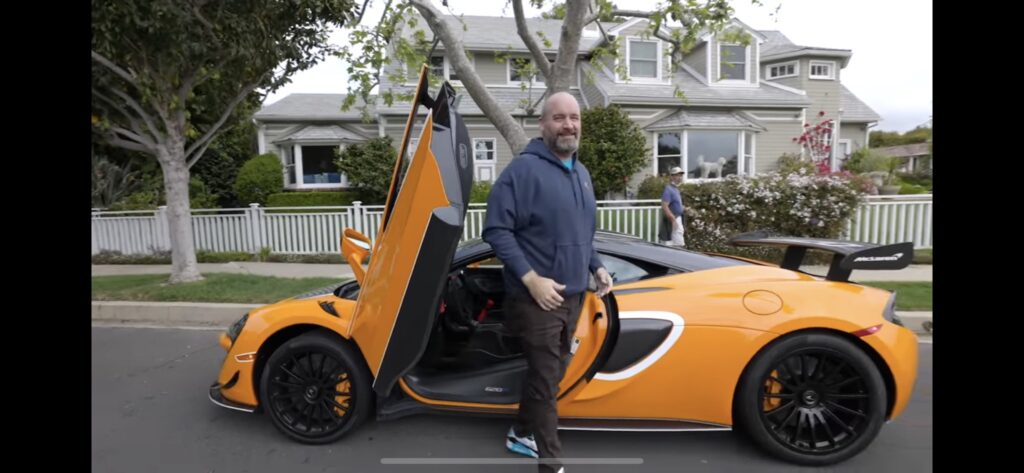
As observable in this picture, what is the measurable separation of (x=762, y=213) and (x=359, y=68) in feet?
22.0

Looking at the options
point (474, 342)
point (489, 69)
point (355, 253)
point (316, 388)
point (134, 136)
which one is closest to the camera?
point (316, 388)

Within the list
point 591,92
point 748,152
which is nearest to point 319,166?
point 591,92

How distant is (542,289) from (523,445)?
3.31 ft

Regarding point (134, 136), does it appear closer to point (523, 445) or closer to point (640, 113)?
point (523, 445)

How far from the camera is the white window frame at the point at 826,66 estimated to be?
719 inches

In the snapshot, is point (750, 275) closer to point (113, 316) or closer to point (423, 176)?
point (423, 176)

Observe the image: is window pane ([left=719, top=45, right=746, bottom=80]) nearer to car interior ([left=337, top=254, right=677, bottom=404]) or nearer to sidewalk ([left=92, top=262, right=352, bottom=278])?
sidewalk ([left=92, top=262, right=352, bottom=278])

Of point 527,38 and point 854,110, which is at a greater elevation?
point 854,110

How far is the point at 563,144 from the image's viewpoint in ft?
7.54

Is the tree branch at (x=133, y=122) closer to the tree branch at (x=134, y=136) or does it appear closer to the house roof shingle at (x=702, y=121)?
the tree branch at (x=134, y=136)

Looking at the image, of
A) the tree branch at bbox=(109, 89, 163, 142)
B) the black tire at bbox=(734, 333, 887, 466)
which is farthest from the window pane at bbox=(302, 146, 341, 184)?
the black tire at bbox=(734, 333, 887, 466)

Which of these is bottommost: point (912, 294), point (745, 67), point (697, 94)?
point (912, 294)

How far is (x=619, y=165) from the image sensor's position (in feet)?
43.3

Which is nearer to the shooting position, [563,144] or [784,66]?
[563,144]
